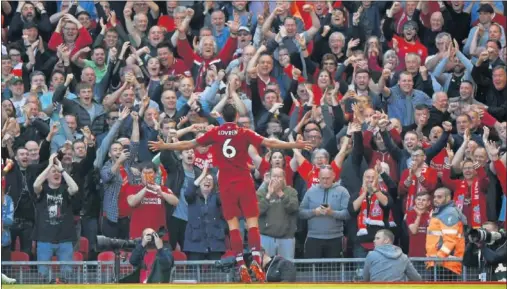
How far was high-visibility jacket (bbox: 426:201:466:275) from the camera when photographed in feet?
54.7

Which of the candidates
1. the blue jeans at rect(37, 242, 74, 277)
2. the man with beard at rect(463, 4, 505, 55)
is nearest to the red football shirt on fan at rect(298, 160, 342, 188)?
the blue jeans at rect(37, 242, 74, 277)

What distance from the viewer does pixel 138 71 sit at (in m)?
19.5

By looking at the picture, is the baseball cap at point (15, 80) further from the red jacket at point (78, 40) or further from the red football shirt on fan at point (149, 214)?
the red football shirt on fan at point (149, 214)

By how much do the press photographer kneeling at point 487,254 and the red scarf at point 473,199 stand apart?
4.36ft

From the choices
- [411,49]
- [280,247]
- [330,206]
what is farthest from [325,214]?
[411,49]

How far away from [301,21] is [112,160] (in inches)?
134

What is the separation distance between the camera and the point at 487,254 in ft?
49.0

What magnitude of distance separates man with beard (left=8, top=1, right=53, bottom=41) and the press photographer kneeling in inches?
277

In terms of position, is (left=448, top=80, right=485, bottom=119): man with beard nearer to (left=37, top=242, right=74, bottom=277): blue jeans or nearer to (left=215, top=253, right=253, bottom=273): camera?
(left=215, top=253, right=253, bottom=273): camera

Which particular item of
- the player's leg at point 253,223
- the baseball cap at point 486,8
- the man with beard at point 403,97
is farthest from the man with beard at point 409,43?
the player's leg at point 253,223

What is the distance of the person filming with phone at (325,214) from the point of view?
56.5 feet

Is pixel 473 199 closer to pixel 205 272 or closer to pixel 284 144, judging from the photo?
pixel 284 144

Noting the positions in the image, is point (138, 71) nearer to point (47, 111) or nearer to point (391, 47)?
point (47, 111)

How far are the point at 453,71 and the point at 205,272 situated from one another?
478 centimetres
